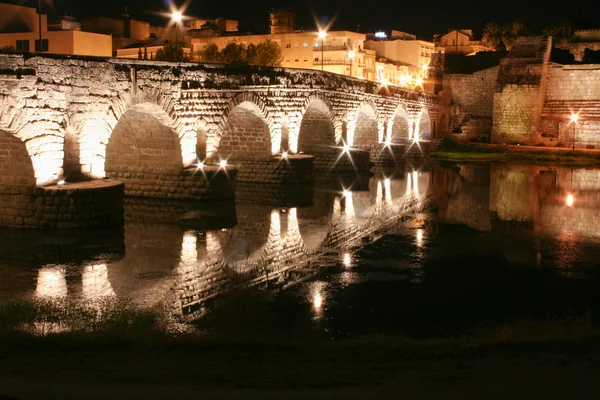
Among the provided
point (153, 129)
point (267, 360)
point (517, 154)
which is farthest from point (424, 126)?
point (267, 360)

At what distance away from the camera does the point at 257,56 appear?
6181cm

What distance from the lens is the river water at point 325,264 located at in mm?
9969

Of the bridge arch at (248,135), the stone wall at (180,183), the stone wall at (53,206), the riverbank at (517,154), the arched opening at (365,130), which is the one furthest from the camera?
the riverbank at (517,154)

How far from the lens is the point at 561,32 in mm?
60344

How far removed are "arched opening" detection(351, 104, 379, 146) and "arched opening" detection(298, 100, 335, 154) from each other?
5656mm

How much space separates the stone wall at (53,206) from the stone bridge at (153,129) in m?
0.02

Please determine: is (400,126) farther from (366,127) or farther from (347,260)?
(347,260)

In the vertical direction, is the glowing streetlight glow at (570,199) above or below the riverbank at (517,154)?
below

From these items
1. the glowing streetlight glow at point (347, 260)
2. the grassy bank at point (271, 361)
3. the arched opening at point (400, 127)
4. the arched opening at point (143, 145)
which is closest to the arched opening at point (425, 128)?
the arched opening at point (400, 127)

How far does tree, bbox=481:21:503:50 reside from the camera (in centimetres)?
7025

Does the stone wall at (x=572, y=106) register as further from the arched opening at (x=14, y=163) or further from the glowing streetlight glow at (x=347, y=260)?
the arched opening at (x=14, y=163)

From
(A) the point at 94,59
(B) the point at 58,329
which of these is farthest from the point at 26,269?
(A) the point at 94,59

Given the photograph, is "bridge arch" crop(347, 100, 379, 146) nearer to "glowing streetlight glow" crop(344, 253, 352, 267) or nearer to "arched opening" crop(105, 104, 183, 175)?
"arched opening" crop(105, 104, 183, 175)

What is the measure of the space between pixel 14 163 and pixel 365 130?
23593 mm
